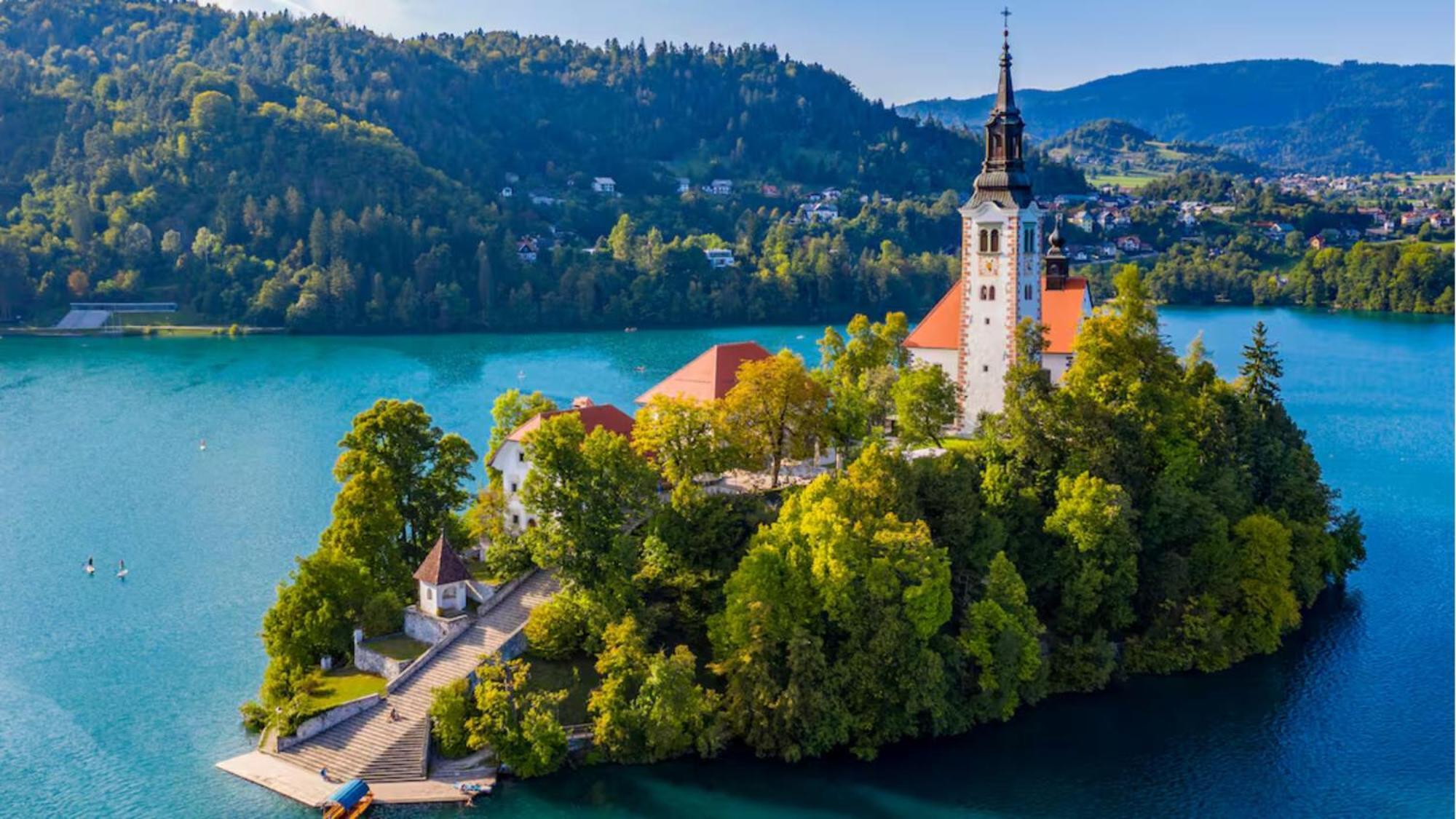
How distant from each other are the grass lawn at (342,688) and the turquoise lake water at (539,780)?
2648mm

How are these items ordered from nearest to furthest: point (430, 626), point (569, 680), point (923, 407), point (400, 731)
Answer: point (400, 731)
point (569, 680)
point (430, 626)
point (923, 407)

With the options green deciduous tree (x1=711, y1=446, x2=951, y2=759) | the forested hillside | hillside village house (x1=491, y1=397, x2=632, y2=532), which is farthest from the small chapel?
the forested hillside

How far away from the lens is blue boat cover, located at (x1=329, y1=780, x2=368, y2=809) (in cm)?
3300

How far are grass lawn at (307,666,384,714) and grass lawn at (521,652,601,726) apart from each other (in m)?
4.28

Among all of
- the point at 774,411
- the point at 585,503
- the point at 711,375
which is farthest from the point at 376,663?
the point at 711,375

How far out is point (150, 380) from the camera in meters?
91.8

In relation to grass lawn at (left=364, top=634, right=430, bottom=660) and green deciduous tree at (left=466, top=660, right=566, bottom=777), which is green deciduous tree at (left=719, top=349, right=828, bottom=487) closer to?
green deciduous tree at (left=466, top=660, right=566, bottom=777)

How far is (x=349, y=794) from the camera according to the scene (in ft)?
109

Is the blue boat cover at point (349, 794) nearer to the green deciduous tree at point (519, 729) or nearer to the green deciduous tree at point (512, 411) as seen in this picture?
the green deciduous tree at point (519, 729)

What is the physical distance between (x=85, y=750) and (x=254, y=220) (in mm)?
100969

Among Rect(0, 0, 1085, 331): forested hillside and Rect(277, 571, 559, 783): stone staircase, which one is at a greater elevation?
Rect(0, 0, 1085, 331): forested hillside

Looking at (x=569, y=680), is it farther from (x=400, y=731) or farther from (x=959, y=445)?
(x=959, y=445)

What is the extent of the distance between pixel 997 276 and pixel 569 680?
75.0 ft

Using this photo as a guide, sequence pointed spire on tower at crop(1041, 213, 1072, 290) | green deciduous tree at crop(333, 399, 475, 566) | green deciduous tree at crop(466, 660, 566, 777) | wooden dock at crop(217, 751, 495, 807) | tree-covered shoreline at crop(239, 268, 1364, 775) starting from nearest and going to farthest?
wooden dock at crop(217, 751, 495, 807) → green deciduous tree at crop(466, 660, 566, 777) → tree-covered shoreline at crop(239, 268, 1364, 775) → green deciduous tree at crop(333, 399, 475, 566) → pointed spire on tower at crop(1041, 213, 1072, 290)
